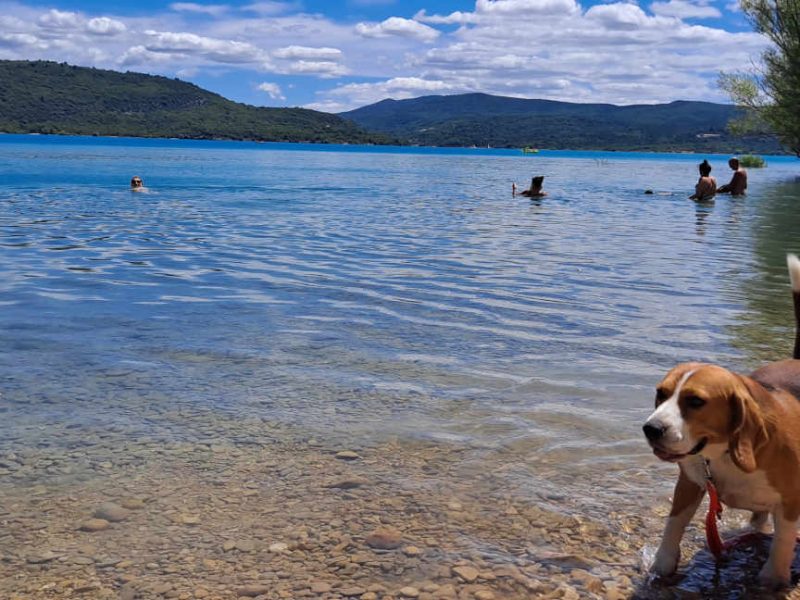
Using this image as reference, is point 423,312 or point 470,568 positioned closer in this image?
point 470,568

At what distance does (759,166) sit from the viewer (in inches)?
3420

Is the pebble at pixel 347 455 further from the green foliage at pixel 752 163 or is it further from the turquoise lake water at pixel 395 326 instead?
the green foliage at pixel 752 163

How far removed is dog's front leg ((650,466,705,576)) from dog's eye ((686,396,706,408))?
1.82ft

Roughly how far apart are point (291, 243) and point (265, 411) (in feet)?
40.9

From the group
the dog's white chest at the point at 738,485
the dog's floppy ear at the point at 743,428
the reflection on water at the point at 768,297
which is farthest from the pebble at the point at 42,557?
the reflection on water at the point at 768,297

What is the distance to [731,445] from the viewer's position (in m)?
3.73

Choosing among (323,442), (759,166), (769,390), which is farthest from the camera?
(759,166)

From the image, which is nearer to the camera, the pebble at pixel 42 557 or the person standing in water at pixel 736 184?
the pebble at pixel 42 557

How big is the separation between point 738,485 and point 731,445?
325 mm

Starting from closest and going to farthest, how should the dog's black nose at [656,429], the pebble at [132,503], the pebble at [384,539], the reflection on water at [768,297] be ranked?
the dog's black nose at [656,429], the pebble at [384,539], the pebble at [132,503], the reflection on water at [768,297]

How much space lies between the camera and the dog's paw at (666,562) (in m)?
4.21

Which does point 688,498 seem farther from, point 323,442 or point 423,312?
point 423,312

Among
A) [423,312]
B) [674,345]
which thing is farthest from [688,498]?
[423,312]

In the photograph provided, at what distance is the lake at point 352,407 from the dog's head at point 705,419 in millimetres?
890
